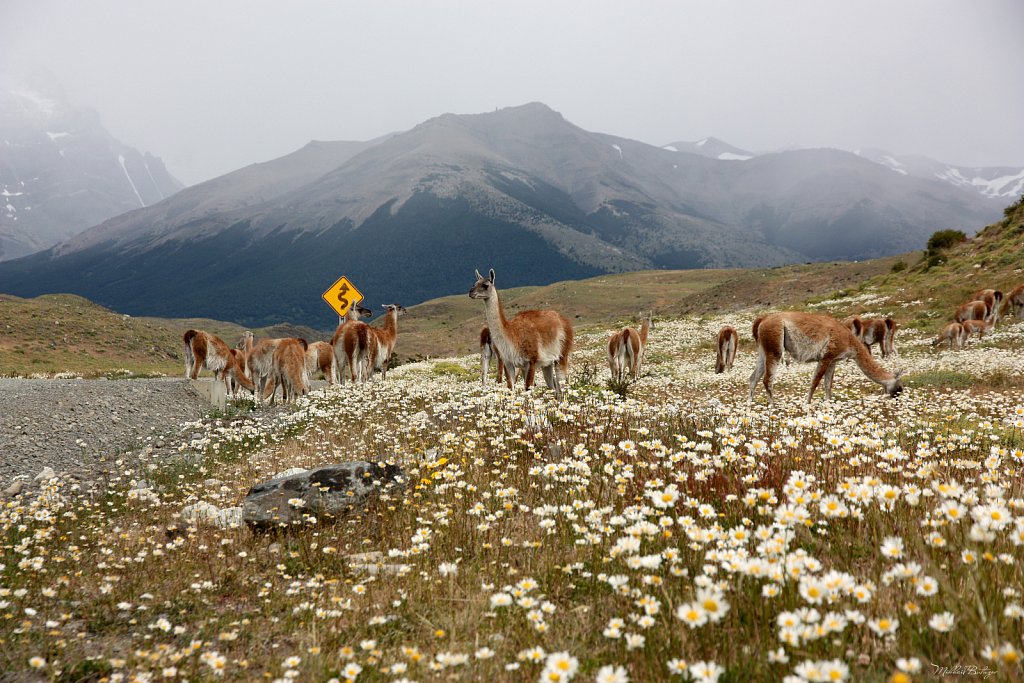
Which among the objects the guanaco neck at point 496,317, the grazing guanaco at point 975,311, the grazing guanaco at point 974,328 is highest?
the guanaco neck at point 496,317

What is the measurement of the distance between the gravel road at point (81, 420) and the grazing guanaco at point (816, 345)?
14910mm

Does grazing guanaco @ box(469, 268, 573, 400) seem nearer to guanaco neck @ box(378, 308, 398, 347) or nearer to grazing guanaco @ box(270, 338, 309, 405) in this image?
grazing guanaco @ box(270, 338, 309, 405)

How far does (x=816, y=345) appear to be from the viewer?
1420cm

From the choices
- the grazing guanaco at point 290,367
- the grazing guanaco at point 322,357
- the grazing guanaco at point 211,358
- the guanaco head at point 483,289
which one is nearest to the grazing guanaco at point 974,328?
the guanaco head at point 483,289

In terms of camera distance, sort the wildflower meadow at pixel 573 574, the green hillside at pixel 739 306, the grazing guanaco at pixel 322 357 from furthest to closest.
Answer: the green hillside at pixel 739 306 → the grazing guanaco at pixel 322 357 → the wildflower meadow at pixel 573 574

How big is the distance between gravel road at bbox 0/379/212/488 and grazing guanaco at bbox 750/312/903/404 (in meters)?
14.9

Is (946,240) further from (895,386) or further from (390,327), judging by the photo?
(390,327)

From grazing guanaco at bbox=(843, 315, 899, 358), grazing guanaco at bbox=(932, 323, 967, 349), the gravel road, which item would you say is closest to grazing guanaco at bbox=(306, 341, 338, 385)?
the gravel road

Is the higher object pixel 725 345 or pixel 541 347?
pixel 541 347

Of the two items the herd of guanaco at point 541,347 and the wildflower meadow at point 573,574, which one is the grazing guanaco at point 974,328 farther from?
the wildflower meadow at point 573,574

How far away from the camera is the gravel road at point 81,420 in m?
12.3

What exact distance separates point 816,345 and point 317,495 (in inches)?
498

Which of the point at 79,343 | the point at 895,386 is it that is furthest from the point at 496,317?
the point at 79,343

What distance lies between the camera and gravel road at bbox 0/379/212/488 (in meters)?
12.3
